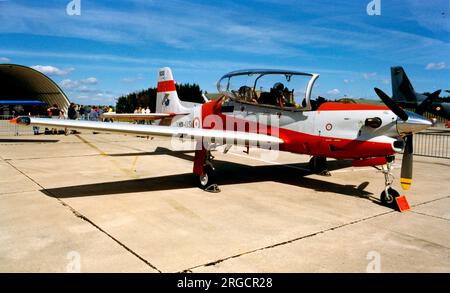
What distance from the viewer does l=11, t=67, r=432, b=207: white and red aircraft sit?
6.21 m

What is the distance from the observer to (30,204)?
5973 millimetres

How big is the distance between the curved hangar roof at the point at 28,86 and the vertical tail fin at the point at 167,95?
119ft

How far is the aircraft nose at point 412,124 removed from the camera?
19.4 feet

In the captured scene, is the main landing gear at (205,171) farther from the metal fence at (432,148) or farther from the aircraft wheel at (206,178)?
the metal fence at (432,148)

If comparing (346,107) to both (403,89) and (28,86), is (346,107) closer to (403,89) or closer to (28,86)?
(403,89)

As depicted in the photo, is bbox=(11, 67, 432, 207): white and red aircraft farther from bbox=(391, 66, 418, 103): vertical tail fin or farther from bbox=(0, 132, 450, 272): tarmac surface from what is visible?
bbox=(391, 66, 418, 103): vertical tail fin

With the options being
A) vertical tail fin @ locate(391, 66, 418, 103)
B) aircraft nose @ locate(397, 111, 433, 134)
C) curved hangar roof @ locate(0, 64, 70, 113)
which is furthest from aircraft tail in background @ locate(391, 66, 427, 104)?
curved hangar roof @ locate(0, 64, 70, 113)

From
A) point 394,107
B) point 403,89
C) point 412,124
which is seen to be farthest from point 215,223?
point 403,89

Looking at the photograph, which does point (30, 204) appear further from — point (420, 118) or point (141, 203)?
point (420, 118)

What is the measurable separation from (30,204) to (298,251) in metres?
4.75

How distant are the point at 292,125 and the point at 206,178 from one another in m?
2.23

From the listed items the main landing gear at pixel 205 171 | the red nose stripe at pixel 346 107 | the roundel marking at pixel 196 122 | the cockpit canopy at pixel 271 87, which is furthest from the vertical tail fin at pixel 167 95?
the red nose stripe at pixel 346 107

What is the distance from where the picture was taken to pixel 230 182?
8.38 meters
